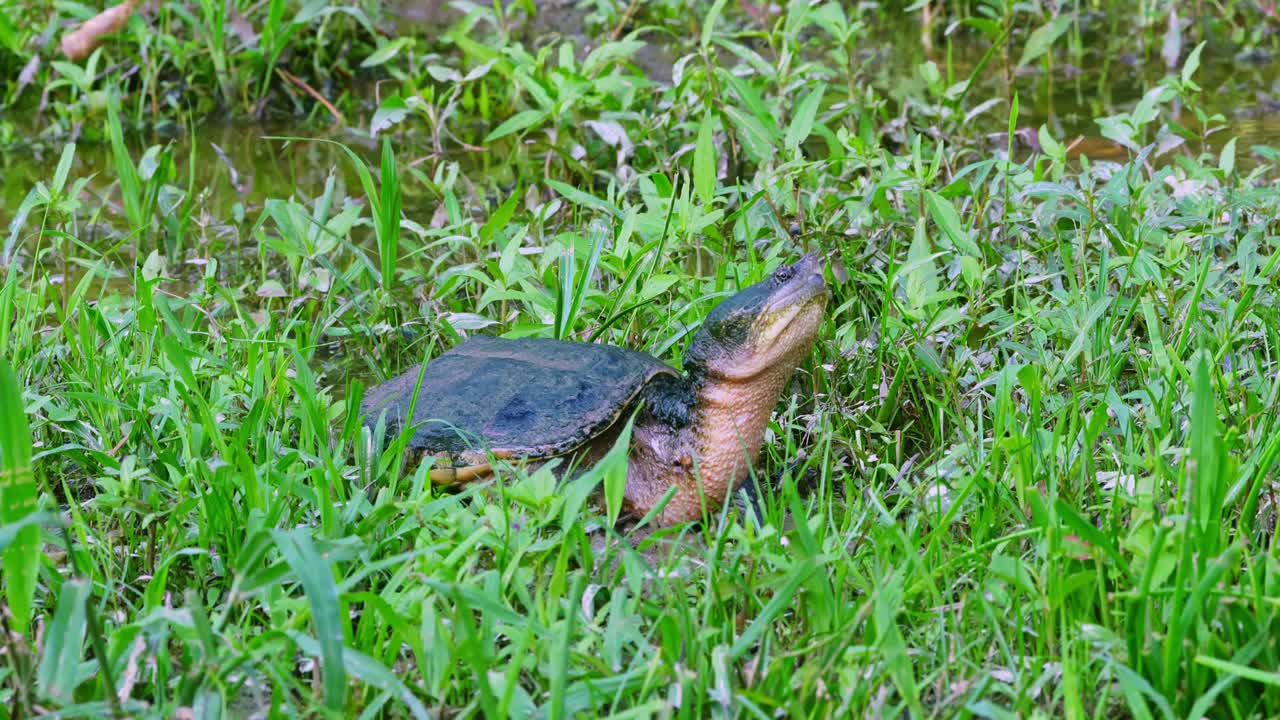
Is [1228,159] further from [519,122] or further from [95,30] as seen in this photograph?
[95,30]

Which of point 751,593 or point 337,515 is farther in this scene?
point 337,515

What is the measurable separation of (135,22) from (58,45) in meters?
0.45

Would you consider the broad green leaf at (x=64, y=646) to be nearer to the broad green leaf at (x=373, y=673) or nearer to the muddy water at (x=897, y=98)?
the broad green leaf at (x=373, y=673)

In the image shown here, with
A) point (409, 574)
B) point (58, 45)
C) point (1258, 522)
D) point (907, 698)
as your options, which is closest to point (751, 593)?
point (907, 698)

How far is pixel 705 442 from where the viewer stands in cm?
288

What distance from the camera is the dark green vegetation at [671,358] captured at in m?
2.01

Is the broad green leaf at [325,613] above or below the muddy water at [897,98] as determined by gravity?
above

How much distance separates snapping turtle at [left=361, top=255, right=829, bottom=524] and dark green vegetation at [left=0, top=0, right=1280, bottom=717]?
4.9 inches

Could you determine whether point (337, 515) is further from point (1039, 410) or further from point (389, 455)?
point (1039, 410)

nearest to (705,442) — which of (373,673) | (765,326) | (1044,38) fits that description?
(765,326)

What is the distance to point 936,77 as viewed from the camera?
417 cm

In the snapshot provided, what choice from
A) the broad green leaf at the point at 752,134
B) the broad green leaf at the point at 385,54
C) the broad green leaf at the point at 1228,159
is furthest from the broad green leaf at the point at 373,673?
the broad green leaf at the point at 385,54

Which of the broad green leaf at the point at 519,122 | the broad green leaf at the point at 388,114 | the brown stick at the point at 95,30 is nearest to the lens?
the broad green leaf at the point at 519,122

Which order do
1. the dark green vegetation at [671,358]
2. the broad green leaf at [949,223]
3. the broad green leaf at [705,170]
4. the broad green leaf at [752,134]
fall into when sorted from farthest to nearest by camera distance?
1. the broad green leaf at [752,134]
2. the broad green leaf at [705,170]
3. the broad green leaf at [949,223]
4. the dark green vegetation at [671,358]
